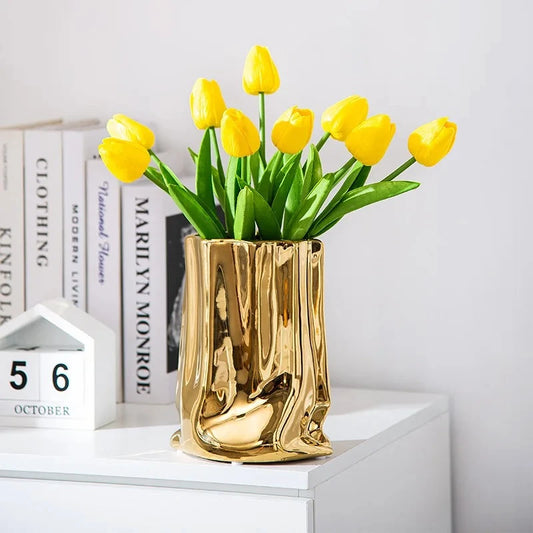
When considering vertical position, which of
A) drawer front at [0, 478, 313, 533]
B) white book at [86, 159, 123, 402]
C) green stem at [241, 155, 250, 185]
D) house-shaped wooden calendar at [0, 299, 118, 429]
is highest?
green stem at [241, 155, 250, 185]

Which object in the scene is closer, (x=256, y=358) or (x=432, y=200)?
(x=256, y=358)

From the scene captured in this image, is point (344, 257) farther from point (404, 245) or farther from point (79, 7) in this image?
point (79, 7)

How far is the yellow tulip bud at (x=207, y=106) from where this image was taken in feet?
3.07

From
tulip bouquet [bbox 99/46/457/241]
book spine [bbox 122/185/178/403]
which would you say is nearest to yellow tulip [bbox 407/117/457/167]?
tulip bouquet [bbox 99/46/457/241]

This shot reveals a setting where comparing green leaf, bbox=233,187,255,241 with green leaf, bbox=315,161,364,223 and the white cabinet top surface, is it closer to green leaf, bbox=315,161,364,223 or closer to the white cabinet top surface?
green leaf, bbox=315,161,364,223

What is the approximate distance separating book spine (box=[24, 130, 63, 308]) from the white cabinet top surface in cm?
21

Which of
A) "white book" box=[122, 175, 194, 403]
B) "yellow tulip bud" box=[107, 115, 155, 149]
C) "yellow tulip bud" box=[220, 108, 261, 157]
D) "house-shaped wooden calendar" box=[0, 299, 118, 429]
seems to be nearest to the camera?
"yellow tulip bud" box=[220, 108, 261, 157]

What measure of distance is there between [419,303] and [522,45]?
34cm

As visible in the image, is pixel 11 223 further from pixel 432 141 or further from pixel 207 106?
pixel 432 141

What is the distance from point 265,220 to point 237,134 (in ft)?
0.30

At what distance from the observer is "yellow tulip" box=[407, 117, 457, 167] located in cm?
89

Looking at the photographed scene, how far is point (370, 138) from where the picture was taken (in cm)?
87

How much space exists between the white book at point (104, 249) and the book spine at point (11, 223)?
9cm

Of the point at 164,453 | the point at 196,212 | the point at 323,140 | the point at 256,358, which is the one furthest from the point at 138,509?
the point at 323,140
